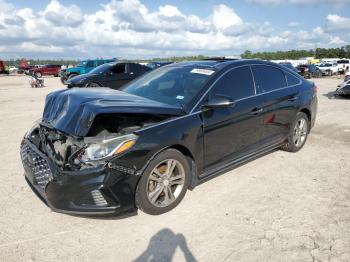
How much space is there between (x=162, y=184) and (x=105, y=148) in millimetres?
806

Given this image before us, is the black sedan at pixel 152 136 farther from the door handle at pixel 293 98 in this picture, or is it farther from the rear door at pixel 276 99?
the door handle at pixel 293 98

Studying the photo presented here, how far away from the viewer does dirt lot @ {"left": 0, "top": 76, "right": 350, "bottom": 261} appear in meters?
2.98

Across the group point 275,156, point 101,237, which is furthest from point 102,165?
point 275,156

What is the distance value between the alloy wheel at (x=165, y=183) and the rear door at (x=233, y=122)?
0.43 m

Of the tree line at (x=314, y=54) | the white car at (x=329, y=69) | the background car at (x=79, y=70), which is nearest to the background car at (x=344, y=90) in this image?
the background car at (x=79, y=70)

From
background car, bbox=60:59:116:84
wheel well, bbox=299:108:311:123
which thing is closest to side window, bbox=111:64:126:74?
wheel well, bbox=299:108:311:123

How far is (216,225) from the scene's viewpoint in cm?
343

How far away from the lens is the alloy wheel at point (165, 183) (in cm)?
358

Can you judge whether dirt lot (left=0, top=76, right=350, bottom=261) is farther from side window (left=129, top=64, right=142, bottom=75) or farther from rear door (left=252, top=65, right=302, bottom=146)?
side window (left=129, top=64, right=142, bottom=75)

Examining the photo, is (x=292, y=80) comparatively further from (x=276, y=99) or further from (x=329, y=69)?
(x=329, y=69)

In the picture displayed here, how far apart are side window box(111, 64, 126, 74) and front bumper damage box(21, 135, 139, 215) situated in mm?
12230

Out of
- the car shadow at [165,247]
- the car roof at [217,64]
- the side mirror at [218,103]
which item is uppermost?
the car roof at [217,64]

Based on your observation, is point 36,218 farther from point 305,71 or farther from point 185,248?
point 305,71

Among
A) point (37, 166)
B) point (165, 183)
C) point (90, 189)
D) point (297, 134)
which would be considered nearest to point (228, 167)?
point (165, 183)
